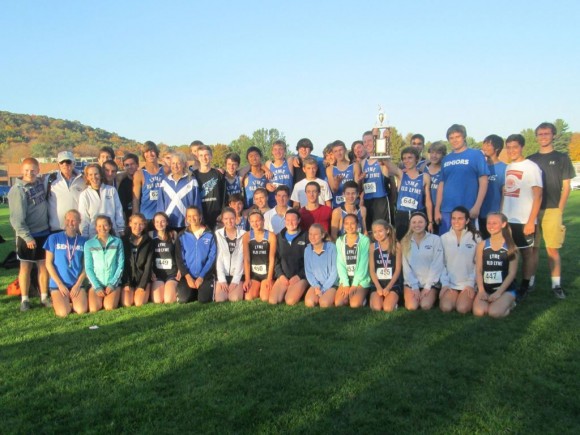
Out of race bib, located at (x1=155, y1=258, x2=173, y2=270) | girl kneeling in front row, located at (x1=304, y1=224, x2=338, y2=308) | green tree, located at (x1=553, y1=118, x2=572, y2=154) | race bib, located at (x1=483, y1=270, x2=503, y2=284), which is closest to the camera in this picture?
race bib, located at (x1=483, y1=270, x2=503, y2=284)

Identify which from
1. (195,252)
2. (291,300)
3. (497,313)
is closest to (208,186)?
(195,252)

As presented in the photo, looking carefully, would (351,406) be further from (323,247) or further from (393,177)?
(393,177)

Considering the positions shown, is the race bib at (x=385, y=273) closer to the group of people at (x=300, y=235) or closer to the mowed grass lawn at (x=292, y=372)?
the group of people at (x=300, y=235)

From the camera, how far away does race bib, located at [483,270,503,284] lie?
16.7 feet

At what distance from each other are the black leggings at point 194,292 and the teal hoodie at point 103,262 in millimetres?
785

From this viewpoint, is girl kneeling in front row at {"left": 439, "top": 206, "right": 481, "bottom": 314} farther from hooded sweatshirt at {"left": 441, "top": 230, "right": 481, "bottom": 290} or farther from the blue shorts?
the blue shorts

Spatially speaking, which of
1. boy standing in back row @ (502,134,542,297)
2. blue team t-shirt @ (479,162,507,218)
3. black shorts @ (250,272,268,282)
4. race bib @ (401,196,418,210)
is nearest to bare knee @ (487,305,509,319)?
boy standing in back row @ (502,134,542,297)

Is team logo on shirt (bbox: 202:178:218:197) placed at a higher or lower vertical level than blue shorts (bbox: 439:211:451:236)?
higher

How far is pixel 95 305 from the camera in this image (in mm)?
5465

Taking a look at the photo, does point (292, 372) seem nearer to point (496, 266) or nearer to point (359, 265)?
point (359, 265)

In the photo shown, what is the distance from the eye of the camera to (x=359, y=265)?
5.57 m

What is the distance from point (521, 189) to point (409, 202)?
137 centimetres

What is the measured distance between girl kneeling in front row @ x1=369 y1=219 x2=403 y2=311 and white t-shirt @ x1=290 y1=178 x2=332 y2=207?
1.19m

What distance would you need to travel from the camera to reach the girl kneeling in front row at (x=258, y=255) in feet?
19.3
